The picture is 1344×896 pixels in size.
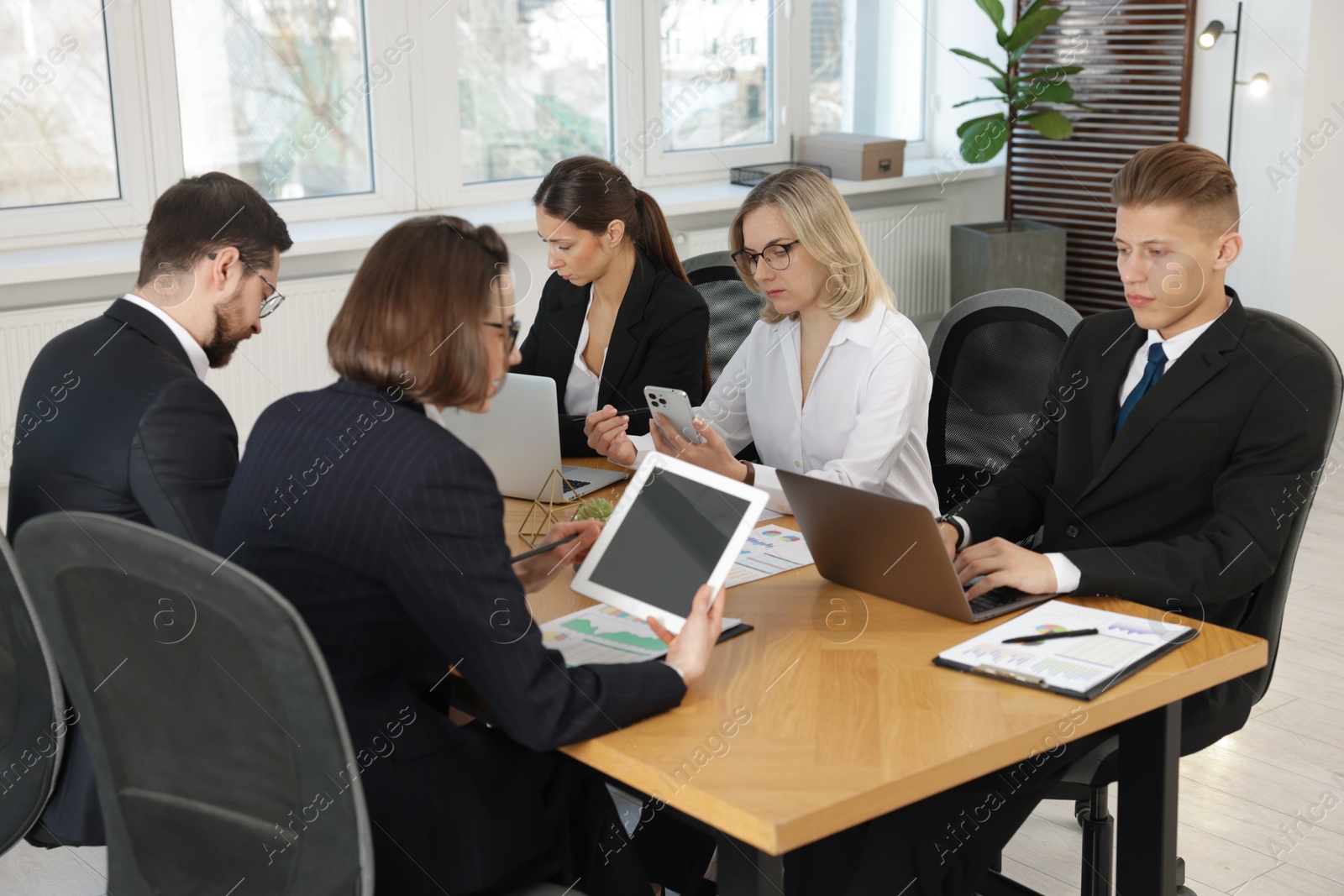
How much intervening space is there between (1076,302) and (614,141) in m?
2.34

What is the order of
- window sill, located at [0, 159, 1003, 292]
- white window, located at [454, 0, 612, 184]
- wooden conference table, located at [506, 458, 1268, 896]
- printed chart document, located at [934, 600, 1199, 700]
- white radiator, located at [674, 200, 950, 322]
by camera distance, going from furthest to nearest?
white radiator, located at [674, 200, 950, 322], white window, located at [454, 0, 612, 184], window sill, located at [0, 159, 1003, 292], printed chart document, located at [934, 600, 1199, 700], wooden conference table, located at [506, 458, 1268, 896]

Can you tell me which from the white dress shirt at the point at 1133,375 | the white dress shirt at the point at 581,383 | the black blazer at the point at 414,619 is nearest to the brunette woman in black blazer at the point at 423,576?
the black blazer at the point at 414,619

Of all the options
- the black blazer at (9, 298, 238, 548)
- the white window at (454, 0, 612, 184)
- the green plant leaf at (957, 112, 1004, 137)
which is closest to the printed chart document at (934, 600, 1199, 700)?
the black blazer at (9, 298, 238, 548)

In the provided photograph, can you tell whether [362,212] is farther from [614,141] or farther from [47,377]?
[47,377]

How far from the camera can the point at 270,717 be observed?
1.27 meters

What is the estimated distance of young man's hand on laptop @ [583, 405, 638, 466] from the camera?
257 centimetres

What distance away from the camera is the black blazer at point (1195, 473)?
1.90 metres

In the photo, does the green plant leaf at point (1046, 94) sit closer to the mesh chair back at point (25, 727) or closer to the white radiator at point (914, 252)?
the white radiator at point (914, 252)

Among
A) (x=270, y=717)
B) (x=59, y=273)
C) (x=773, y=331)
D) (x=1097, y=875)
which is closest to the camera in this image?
(x=270, y=717)

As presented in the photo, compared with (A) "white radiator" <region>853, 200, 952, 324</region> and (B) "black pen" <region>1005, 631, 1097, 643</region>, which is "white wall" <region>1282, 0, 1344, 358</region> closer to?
(A) "white radiator" <region>853, 200, 952, 324</region>

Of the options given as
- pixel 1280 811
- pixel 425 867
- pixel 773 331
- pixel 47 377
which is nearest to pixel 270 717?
pixel 425 867

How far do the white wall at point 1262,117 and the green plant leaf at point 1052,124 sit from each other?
54 cm

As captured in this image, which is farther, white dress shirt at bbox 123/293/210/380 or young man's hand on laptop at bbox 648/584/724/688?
white dress shirt at bbox 123/293/210/380

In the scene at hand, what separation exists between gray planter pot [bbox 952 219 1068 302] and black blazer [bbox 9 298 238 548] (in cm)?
430
